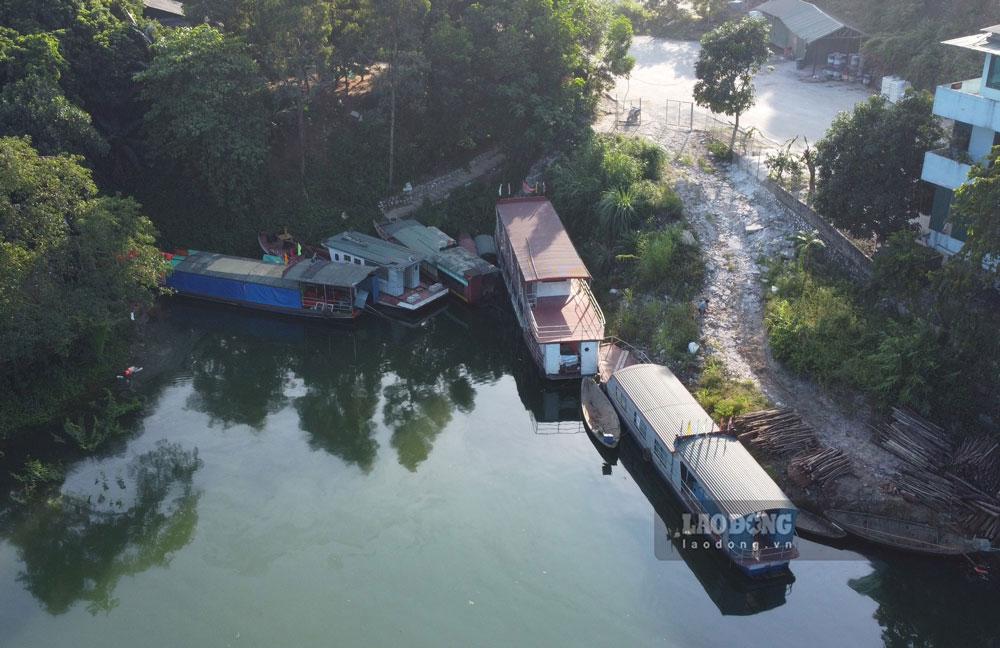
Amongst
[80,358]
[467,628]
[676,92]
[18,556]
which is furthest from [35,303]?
[676,92]

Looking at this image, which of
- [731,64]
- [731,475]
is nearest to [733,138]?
[731,64]

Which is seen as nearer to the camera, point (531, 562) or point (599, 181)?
point (531, 562)

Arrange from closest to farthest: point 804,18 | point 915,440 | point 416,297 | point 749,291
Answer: point 915,440
point 749,291
point 416,297
point 804,18

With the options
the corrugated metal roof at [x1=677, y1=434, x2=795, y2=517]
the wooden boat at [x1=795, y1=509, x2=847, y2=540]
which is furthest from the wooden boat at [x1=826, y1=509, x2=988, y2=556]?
the corrugated metal roof at [x1=677, y1=434, x2=795, y2=517]

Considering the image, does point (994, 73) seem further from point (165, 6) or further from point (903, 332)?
point (165, 6)

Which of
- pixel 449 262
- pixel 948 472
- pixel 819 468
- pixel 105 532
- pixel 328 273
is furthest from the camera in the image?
pixel 449 262

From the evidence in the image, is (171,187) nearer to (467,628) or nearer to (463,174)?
(463,174)
